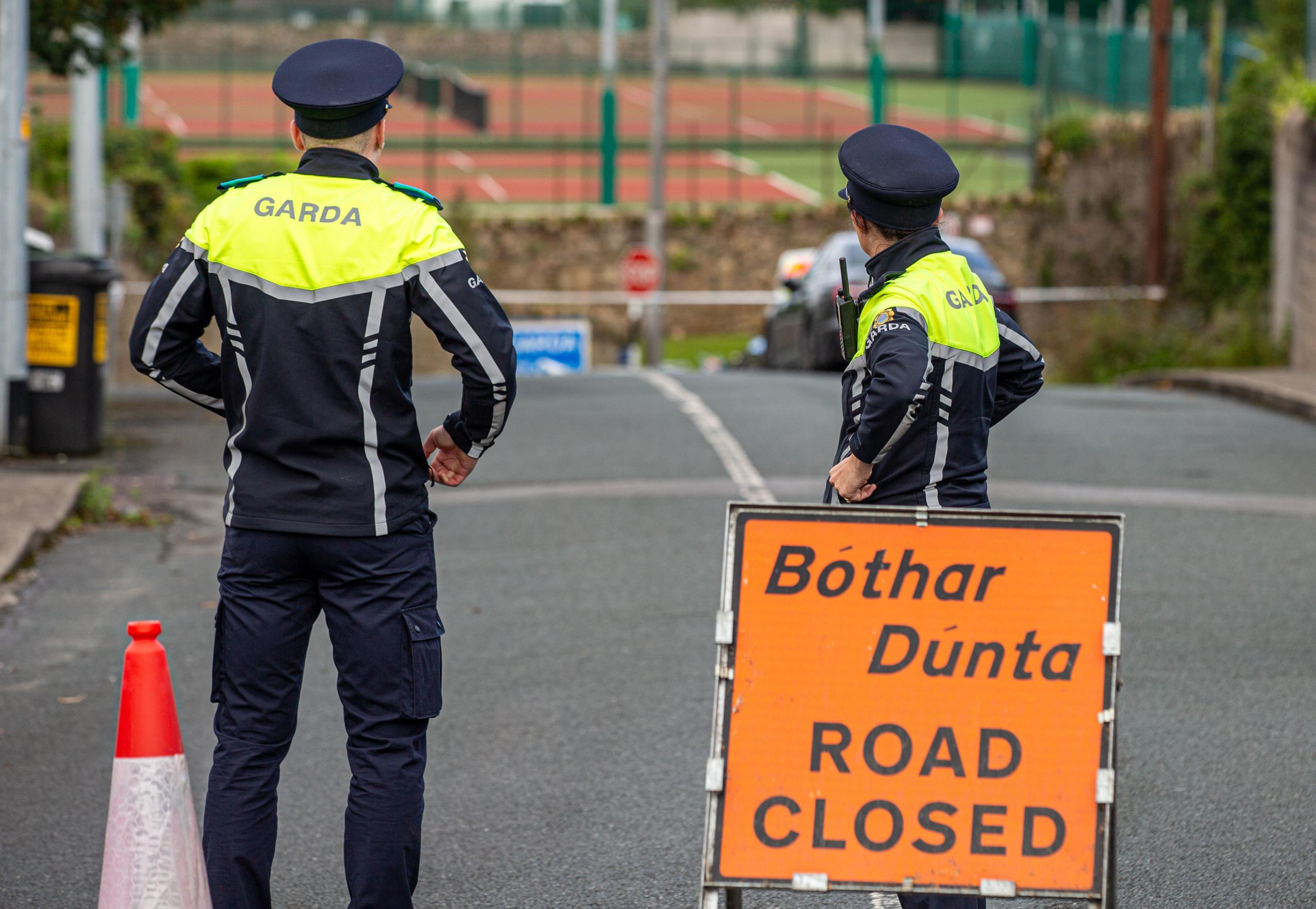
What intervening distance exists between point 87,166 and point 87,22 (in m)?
2.95

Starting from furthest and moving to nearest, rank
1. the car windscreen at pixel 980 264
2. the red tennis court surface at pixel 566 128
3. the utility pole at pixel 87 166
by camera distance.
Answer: the red tennis court surface at pixel 566 128 < the car windscreen at pixel 980 264 < the utility pole at pixel 87 166

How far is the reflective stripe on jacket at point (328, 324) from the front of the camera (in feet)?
12.1

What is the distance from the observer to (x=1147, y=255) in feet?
89.2

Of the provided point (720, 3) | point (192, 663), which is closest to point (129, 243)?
point (192, 663)

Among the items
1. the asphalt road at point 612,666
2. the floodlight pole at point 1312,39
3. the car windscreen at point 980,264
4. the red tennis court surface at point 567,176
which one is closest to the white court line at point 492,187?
the red tennis court surface at point 567,176

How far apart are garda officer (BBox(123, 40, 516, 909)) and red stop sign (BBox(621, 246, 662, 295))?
23.7 m

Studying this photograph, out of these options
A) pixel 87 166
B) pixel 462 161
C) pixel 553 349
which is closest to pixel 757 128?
pixel 462 161

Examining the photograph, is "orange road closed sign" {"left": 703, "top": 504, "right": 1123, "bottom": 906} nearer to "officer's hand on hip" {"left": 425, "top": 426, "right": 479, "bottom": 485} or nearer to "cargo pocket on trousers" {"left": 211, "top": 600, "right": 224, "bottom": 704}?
"officer's hand on hip" {"left": 425, "top": 426, "right": 479, "bottom": 485}

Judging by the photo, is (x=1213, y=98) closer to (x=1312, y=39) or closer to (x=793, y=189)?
(x=1312, y=39)

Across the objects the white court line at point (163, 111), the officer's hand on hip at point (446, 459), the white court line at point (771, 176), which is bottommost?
the officer's hand on hip at point (446, 459)

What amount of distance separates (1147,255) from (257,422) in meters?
25.1

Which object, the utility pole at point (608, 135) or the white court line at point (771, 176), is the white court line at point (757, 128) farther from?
the utility pole at point (608, 135)

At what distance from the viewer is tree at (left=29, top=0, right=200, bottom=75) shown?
41.7ft

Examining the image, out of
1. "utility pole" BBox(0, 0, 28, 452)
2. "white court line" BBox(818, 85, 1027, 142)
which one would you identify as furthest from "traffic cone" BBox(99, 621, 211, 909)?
"white court line" BBox(818, 85, 1027, 142)
